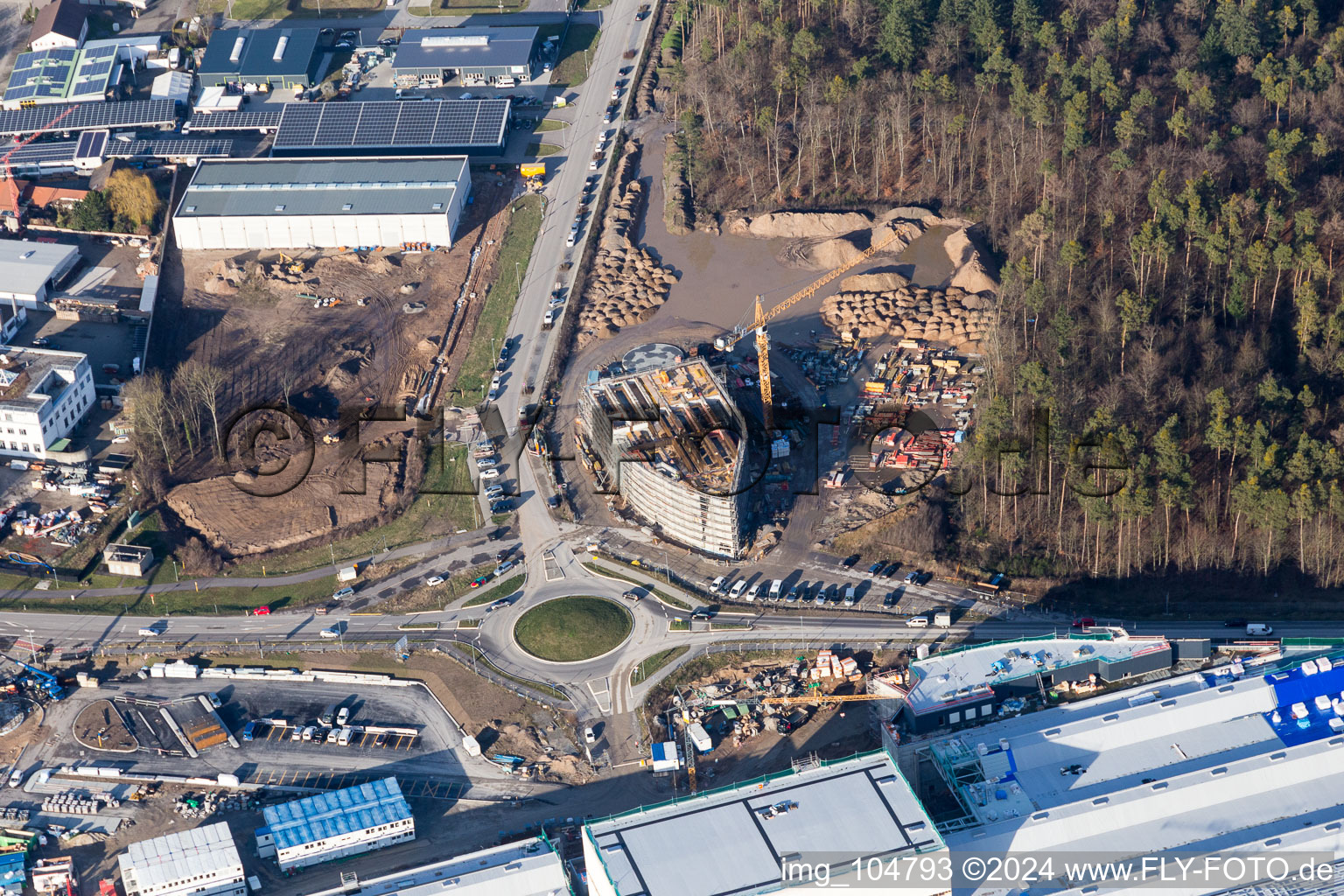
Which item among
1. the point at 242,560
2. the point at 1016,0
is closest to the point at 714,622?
the point at 242,560

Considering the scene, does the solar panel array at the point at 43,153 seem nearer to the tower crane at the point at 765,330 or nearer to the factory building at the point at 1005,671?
the tower crane at the point at 765,330

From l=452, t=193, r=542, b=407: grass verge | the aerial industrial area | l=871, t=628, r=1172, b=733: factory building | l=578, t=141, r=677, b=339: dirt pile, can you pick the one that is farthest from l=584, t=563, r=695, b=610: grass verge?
l=578, t=141, r=677, b=339: dirt pile

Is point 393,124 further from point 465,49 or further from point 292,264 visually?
point 292,264

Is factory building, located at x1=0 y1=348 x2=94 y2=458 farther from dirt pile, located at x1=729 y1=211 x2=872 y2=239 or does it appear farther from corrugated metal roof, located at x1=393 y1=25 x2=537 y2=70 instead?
dirt pile, located at x1=729 y1=211 x2=872 y2=239

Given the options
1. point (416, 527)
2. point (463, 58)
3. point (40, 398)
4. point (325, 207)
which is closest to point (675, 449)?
point (416, 527)

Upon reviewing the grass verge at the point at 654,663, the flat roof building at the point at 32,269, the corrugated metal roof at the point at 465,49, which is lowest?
the grass verge at the point at 654,663

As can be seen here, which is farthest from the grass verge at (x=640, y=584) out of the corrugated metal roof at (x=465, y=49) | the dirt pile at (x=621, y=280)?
the corrugated metal roof at (x=465, y=49)
